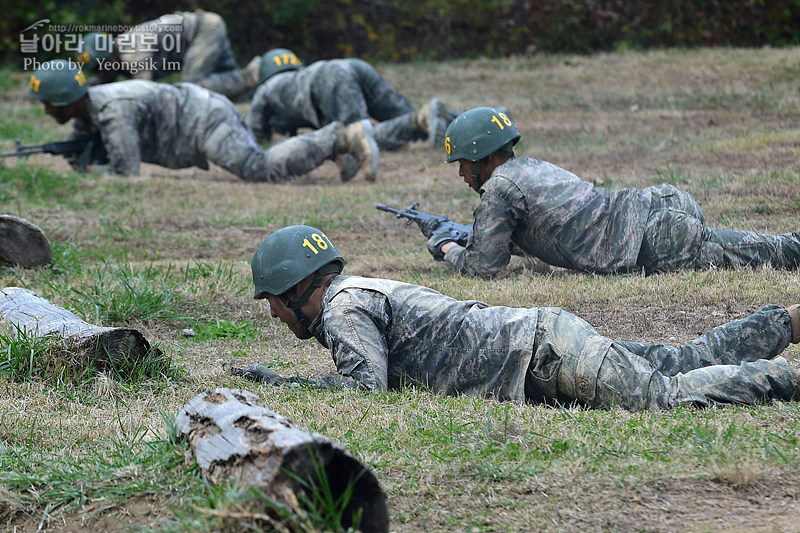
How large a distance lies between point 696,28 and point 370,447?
1657 cm

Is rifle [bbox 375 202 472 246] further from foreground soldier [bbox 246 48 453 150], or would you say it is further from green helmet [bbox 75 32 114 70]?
green helmet [bbox 75 32 114 70]

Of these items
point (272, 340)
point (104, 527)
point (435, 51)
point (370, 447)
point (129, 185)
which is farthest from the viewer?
point (435, 51)

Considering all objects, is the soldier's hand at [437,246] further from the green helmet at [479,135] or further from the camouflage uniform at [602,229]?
the green helmet at [479,135]

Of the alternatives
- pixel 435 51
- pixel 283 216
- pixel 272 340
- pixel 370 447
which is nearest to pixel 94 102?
pixel 283 216

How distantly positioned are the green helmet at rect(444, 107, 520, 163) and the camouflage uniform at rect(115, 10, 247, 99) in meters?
9.86

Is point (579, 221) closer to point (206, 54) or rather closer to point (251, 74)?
point (206, 54)

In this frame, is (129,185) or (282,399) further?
(129,185)

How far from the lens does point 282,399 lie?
409 centimetres

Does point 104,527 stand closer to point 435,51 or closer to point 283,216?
point 283,216

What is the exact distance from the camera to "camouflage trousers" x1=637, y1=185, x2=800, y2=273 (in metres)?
6.10

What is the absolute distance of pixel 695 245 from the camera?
613cm

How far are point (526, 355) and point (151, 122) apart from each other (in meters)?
7.33

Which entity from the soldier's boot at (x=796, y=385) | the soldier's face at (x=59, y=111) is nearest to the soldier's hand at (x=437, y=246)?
the soldier's boot at (x=796, y=385)

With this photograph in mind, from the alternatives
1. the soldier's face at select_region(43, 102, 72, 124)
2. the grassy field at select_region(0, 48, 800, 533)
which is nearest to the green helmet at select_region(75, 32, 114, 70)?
the grassy field at select_region(0, 48, 800, 533)
